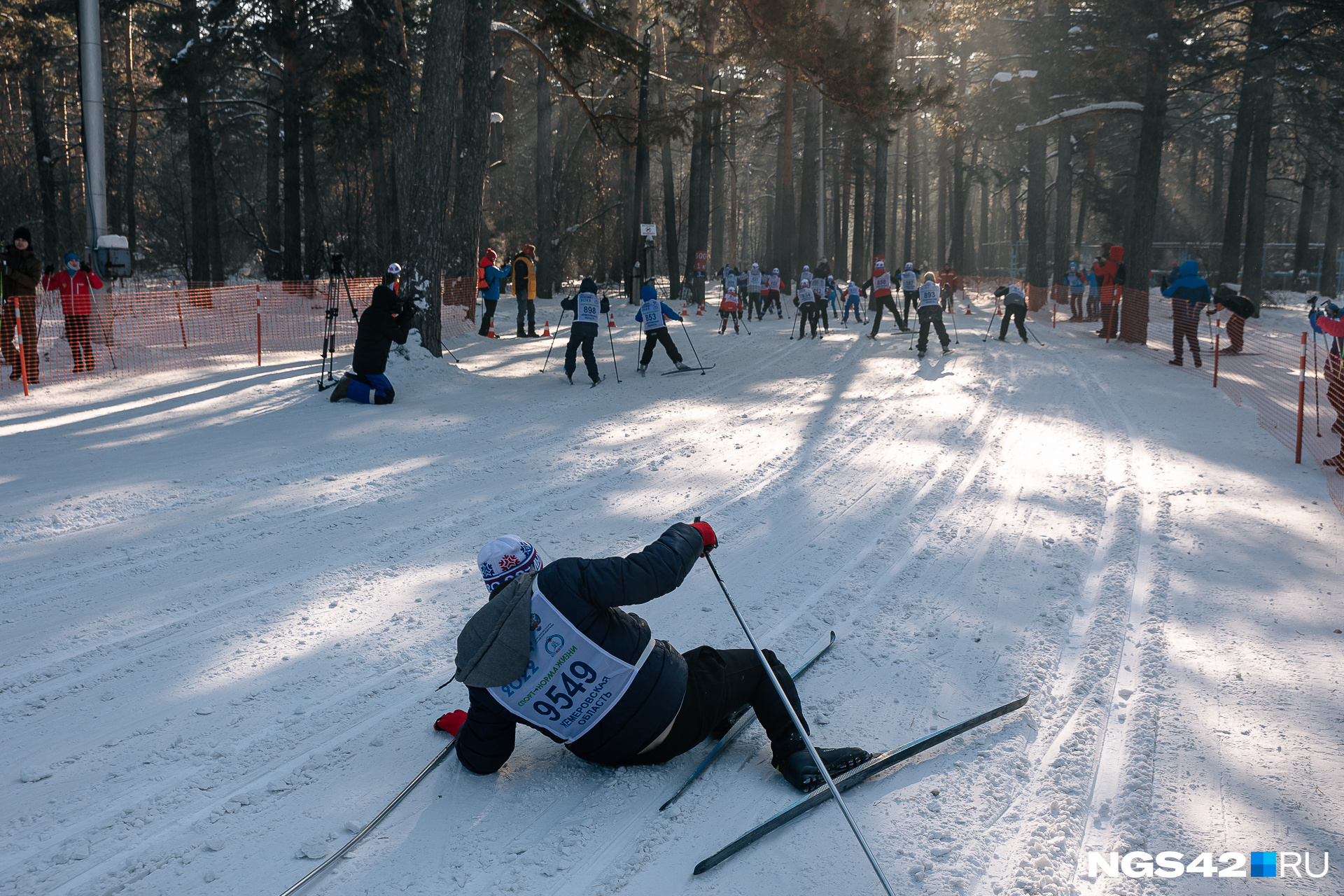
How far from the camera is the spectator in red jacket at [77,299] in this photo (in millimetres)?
14203

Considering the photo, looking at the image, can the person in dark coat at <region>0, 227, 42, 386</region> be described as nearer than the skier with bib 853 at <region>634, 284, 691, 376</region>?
Yes

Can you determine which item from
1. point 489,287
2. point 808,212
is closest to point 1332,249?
point 808,212

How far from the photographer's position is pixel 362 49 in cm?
2261

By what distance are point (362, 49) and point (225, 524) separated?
19303mm

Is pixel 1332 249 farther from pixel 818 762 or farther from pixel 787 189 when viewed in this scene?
pixel 818 762

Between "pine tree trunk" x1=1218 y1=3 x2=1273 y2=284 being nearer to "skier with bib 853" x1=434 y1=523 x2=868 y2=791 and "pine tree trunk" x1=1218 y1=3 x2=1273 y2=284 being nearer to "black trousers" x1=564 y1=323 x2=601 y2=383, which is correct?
"black trousers" x1=564 y1=323 x2=601 y2=383

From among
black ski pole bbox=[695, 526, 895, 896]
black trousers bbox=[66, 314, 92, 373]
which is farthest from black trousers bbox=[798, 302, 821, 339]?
black ski pole bbox=[695, 526, 895, 896]

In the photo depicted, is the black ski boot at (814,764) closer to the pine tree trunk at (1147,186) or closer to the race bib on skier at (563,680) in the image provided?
the race bib on skier at (563,680)

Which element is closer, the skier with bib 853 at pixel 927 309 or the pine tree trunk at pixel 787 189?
the skier with bib 853 at pixel 927 309

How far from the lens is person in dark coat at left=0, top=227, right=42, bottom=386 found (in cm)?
1233

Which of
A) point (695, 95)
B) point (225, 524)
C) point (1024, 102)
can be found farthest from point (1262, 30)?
point (225, 524)

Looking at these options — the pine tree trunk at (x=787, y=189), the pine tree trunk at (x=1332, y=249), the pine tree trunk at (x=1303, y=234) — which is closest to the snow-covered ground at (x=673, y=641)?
the pine tree trunk at (x=787, y=189)

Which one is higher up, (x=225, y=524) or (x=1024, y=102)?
(x=1024, y=102)

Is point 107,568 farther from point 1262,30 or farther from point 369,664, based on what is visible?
point 1262,30
